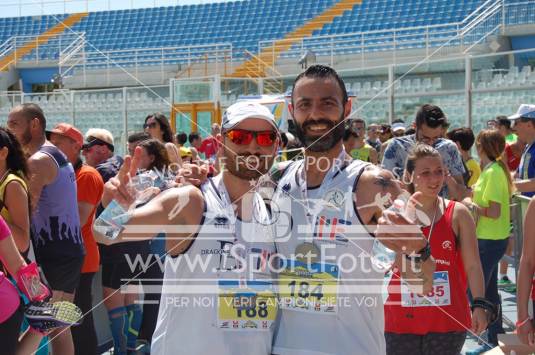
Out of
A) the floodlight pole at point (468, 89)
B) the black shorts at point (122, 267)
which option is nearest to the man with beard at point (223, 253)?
the black shorts at point (122, 267)

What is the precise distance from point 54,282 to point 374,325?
2.43m

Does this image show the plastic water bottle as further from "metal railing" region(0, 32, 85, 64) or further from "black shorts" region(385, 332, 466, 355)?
"metal railing" region(0, 32, 85, 64)

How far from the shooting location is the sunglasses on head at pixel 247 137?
257 cm

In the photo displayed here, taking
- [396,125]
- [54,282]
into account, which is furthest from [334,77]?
[396,125]

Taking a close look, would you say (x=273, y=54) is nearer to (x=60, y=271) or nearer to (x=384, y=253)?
(x=60, y=271)

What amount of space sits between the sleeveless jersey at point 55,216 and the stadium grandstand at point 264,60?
0.86 metres

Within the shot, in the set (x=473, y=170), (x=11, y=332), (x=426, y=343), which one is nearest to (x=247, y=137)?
(x=11, y=332)

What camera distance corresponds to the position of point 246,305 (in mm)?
2523

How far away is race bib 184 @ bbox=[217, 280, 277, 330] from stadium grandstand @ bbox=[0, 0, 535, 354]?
2.59 feet

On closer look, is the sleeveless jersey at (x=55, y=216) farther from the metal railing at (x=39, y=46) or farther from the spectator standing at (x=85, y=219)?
the metal railing at (x=39, y=46)

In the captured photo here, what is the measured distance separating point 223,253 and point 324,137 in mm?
528

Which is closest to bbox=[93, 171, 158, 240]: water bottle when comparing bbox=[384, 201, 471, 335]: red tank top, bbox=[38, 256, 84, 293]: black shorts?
bbox=[384, 201, 471, 335]: red tank top

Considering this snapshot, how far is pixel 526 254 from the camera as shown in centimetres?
351

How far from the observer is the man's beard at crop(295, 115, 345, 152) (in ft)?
8.54
